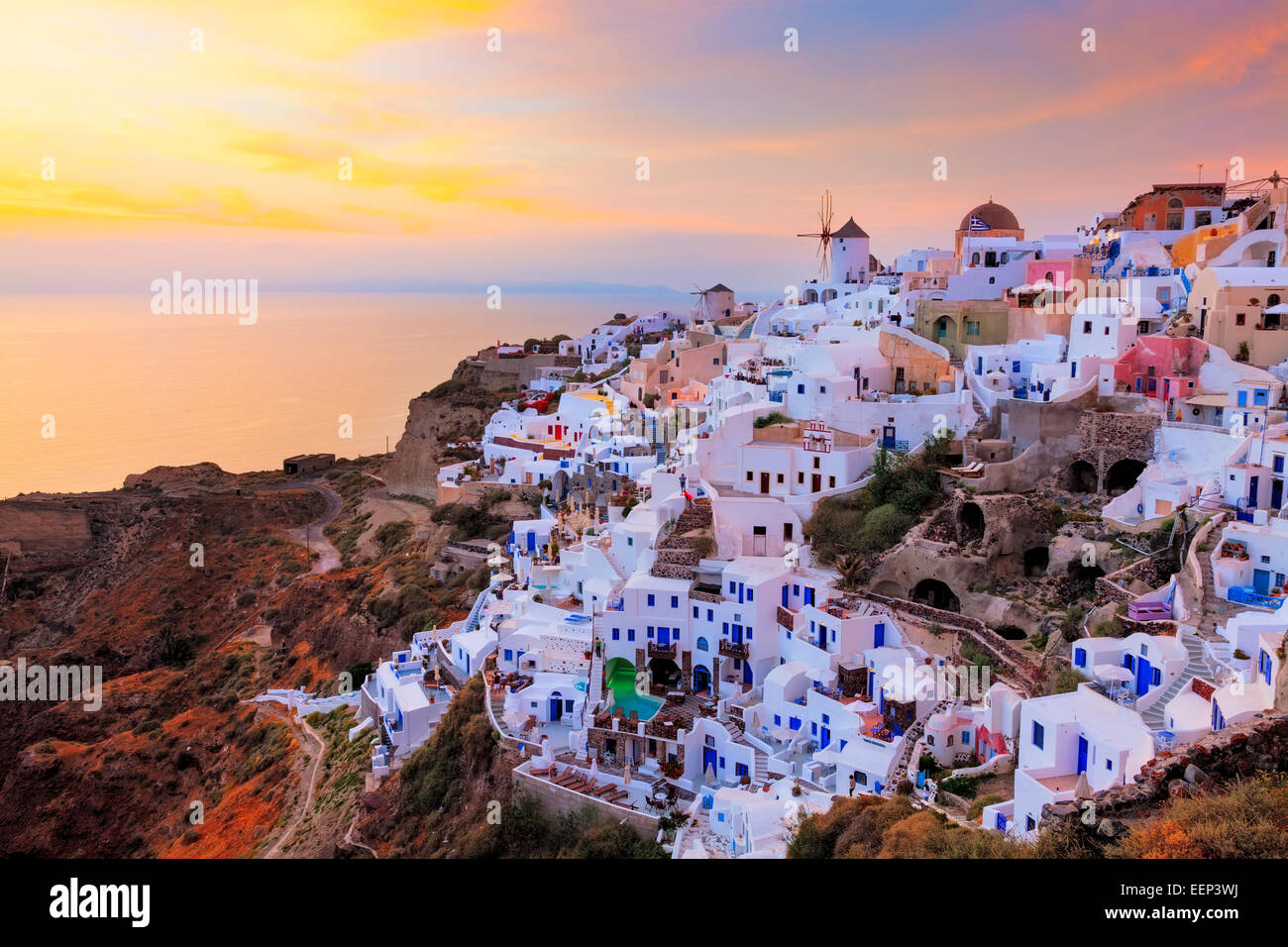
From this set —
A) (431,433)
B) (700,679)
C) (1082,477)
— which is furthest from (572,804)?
(431,433)

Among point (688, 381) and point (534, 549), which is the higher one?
point (688, 381)

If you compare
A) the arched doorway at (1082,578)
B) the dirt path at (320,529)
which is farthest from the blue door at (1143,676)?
the dirt path at (320,529)

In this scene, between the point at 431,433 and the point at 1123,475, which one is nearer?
the point at 1123,475

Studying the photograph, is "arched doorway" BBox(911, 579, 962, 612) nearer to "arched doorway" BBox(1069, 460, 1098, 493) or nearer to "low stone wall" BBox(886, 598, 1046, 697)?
"low stone wall" BBox(886, 598, 1046, 697)

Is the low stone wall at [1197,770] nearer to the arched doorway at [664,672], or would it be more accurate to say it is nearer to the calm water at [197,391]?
the arched doorway at [664,672]

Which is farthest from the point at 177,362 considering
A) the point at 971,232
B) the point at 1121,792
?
the point at 1121,792

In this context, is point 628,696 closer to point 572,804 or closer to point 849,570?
point 572,804
